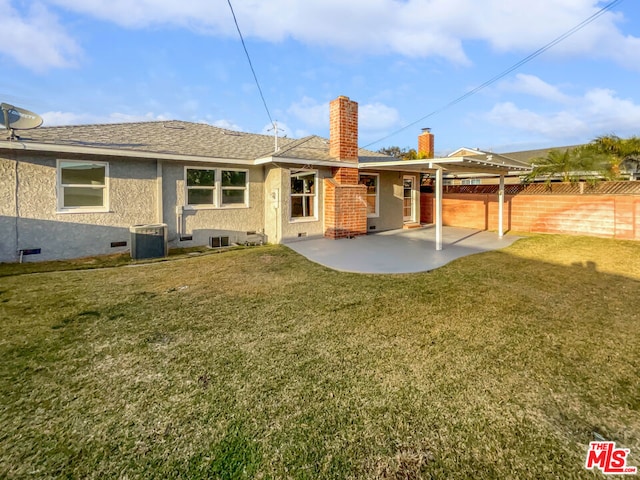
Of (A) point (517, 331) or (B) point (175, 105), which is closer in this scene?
(A) point (517, 331)

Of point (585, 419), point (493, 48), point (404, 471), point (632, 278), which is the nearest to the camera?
point (404, 471)

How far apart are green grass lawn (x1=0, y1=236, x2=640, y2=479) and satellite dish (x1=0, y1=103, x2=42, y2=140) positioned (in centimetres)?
477

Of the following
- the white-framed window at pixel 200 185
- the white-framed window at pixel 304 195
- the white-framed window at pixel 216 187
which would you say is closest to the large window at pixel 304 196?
the white-framed window at pixel 304 195

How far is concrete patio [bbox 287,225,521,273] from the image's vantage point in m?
7.98

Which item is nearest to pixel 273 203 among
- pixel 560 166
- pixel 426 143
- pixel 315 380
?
pixel 315 380

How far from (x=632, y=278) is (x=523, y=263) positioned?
201 cm

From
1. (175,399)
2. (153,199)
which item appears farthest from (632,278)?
(153,199)

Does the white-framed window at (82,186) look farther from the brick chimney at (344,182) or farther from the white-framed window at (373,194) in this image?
the white-framed window at (373,194)

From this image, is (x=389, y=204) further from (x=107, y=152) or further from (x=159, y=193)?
(x=107, y=152)

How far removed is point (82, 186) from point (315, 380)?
926 cm

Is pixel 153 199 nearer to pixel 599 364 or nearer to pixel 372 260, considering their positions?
pixel 372 260

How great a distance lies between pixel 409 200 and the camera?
15.5m

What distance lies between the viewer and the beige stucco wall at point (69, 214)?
8.45m

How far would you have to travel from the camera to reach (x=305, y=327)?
4.58 m
